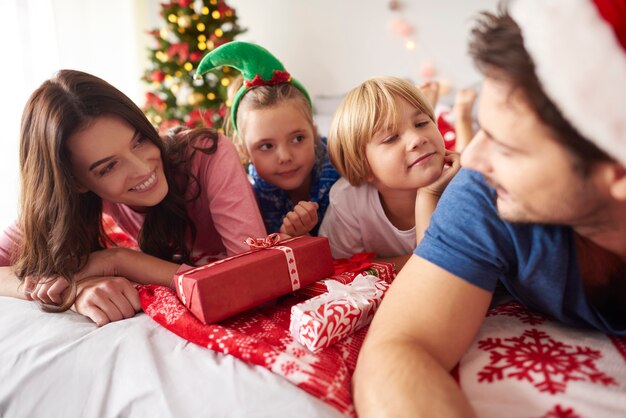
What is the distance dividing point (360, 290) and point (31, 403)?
0.63 metres

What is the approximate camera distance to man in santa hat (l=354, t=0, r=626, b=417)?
1.76ft

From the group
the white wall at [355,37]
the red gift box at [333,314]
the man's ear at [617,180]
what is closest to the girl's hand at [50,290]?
the red gift box at [333,314]

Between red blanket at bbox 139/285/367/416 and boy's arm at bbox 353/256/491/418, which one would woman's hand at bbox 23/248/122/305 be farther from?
boy's arm at bbox 353/256/491/418

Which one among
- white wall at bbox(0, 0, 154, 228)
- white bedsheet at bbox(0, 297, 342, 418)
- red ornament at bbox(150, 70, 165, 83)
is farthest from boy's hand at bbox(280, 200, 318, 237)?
red ornament at bbox(150, 70, 165, 83)

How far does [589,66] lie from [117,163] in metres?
1.03

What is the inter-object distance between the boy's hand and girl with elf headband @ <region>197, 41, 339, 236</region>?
84mm

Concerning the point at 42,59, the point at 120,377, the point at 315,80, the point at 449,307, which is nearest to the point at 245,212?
the point at 120,377

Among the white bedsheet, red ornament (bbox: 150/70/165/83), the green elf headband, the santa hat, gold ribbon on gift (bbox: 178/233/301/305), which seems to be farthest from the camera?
red ornament (bbox: 150/70/165/83)

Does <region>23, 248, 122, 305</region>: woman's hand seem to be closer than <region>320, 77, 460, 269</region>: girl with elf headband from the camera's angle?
Yes

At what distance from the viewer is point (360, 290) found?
3.01 feet

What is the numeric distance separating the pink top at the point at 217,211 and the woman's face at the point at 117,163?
15 centimetres

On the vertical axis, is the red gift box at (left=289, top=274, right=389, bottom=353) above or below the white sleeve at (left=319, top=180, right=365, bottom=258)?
above

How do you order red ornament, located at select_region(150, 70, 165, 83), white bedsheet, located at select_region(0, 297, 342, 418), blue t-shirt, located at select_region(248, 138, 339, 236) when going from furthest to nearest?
1. red ornament, located at select_region(150, 70, 165, 83)
2. blue t-shirt, located at select_region(248, 138, 339, 236)
3. white bedsheet, located at select_region(0, 297, 342, 418)

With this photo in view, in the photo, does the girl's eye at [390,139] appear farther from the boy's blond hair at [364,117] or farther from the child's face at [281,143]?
the child's face at [281,143]
